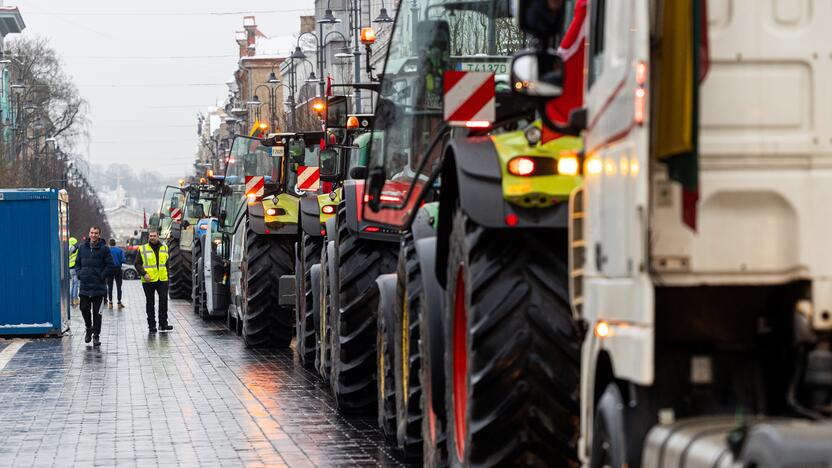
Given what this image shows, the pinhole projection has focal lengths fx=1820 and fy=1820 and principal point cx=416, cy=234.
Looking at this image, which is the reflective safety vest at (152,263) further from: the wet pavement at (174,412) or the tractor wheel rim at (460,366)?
the tractor wheel rim at (460,366)

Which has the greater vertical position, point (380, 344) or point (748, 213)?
point (748, 213)

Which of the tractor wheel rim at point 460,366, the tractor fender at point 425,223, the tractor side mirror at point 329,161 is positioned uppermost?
the tractor side mirror at point 329,161

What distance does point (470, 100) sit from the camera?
9.66m

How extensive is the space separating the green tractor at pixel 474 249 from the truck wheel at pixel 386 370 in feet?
1.28

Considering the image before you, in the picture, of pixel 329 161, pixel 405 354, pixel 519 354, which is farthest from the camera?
pixel 329 161

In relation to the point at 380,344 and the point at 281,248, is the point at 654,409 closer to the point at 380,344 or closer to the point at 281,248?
the point at 380,344

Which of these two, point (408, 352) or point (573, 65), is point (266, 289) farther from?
point (573, 65)

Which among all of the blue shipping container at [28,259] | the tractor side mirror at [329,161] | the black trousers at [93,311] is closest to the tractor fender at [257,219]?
the tractor side mirror at [329,161]

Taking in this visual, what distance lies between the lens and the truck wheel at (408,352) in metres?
10.6

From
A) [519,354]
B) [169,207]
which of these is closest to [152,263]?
[519,354]

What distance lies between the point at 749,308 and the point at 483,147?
102 inches

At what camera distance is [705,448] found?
5.62 m

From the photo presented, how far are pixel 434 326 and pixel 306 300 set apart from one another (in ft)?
29.7

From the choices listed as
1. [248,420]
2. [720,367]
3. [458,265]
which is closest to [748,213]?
[720,367]
